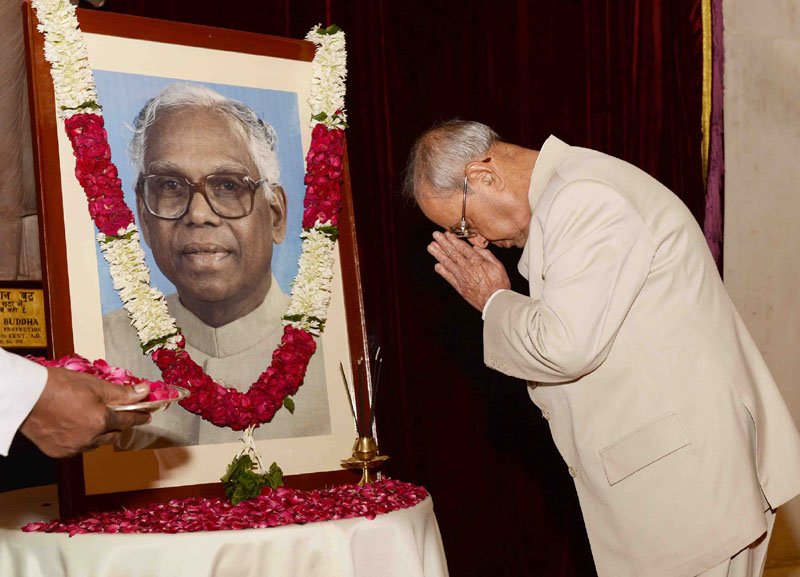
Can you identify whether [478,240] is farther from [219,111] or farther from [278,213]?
[219,111]

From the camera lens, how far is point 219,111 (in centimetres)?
340

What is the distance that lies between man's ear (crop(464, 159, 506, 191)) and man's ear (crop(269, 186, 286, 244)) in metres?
0.86

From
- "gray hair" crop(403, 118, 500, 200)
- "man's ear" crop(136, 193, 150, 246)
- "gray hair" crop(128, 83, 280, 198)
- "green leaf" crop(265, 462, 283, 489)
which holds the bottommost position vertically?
"green leaf" crop(265, 462, 283, 489)

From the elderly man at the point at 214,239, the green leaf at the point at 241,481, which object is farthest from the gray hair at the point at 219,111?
the green leaf at the point at 241,481

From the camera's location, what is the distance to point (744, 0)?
521 cm

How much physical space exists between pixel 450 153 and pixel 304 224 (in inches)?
31.3

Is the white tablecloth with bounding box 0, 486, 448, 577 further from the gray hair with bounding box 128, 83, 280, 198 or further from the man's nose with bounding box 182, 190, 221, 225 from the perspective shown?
the gray hair with bounding box 128, 83, 280, 198

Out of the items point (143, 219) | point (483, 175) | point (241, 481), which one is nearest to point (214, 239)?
point (143, 219)

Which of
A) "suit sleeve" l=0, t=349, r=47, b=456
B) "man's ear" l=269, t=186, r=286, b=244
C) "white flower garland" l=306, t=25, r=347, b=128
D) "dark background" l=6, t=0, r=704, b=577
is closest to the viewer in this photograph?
"suit sleeve" l=0, t=349, r=47, b=456

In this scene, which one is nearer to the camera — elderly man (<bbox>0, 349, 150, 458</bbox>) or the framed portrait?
elderly man (<bbox>0, 349, 150, 458</bbox>)

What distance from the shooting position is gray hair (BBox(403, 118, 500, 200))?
2953 millimetres

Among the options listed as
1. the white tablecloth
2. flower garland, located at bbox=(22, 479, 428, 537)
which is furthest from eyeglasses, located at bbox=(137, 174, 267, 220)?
the white tablecloth

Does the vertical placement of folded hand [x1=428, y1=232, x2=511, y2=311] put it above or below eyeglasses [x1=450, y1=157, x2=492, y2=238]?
below

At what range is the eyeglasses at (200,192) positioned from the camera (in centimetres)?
321
